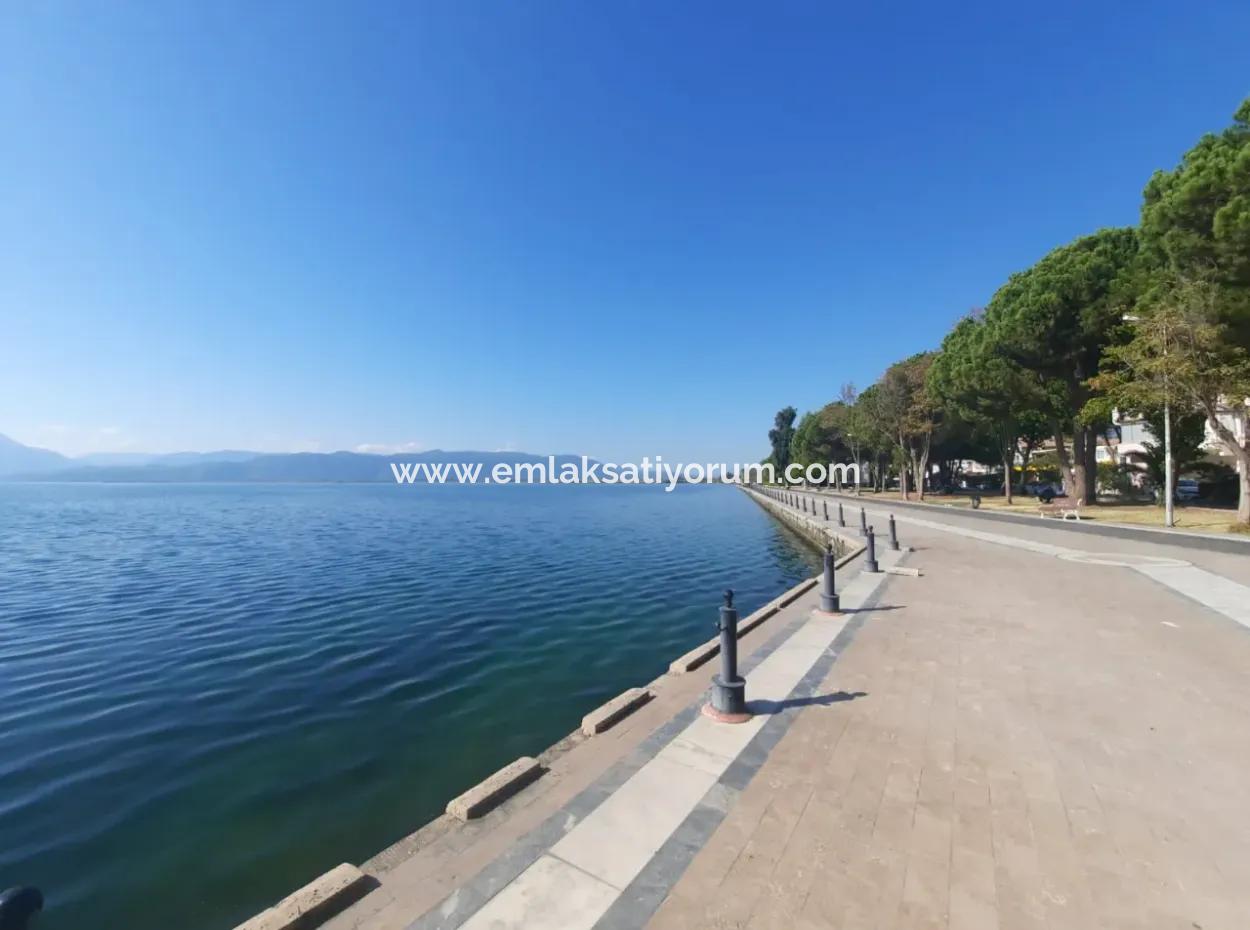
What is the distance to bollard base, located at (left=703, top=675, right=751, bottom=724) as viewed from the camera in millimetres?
5302

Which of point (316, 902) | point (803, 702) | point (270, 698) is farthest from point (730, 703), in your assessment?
point (270, 698)

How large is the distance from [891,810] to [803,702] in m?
1.89

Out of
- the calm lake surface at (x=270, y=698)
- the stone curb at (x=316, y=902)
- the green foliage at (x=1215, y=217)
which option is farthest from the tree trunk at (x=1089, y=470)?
the stone curb at (x=316, y=902)

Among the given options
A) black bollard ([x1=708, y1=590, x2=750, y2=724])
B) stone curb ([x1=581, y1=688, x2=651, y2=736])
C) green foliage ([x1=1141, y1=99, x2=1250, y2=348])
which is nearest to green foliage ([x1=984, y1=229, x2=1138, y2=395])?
green foliage ([x1=1141, y1=99, x2=1250, y2=348])

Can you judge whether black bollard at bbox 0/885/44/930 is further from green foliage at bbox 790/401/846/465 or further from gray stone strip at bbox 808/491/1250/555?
green foliage at bbox 790/401/846/465

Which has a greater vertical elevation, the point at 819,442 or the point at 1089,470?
the point at 819,442

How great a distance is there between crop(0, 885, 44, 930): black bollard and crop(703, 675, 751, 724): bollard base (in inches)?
181

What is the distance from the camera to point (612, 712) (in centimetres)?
541

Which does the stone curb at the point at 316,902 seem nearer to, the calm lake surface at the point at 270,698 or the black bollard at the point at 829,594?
the calm lake surface at the point at 270,698

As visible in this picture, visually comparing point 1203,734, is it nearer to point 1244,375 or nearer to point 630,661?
point 630,661

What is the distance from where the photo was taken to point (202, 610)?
13.6m

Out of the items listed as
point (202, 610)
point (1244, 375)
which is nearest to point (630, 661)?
point (202, 610)

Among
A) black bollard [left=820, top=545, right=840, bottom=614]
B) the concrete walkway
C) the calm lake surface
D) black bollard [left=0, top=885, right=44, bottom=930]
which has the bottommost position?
the calm lake surface

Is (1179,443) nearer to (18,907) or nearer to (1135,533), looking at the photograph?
(1135,533)
